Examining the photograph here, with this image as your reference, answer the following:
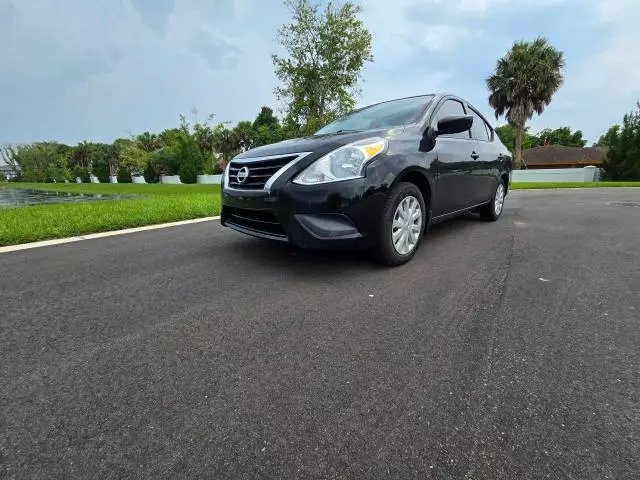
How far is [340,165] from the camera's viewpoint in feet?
8.38

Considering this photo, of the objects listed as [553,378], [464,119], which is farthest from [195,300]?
[464,119]

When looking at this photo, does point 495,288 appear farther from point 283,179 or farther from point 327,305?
point 283,179

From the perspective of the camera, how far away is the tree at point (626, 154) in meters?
25.1

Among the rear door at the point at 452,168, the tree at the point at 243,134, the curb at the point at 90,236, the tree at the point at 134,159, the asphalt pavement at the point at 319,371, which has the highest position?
the tree at the point at 243,134

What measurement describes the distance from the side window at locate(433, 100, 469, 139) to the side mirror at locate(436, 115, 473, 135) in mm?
117

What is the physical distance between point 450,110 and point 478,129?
87cm

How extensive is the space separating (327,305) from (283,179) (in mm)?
1011

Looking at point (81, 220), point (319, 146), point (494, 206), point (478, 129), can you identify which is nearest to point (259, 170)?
point (319, 146)

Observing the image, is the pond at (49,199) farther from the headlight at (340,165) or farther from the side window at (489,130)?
the side window at (489,130)

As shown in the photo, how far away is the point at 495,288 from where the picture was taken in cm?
249

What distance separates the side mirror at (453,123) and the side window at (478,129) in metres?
1.09

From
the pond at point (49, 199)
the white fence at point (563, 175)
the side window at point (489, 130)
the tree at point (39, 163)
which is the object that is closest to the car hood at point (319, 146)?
the side window at point (489, 130)

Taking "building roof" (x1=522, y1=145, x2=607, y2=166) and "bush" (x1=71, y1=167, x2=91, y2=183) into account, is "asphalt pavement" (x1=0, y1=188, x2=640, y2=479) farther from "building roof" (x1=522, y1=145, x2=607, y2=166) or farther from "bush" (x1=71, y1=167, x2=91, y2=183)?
"bush" (x1=71, y1=167, x2=91, y2=183)

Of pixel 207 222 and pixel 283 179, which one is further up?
pixel 283 179
